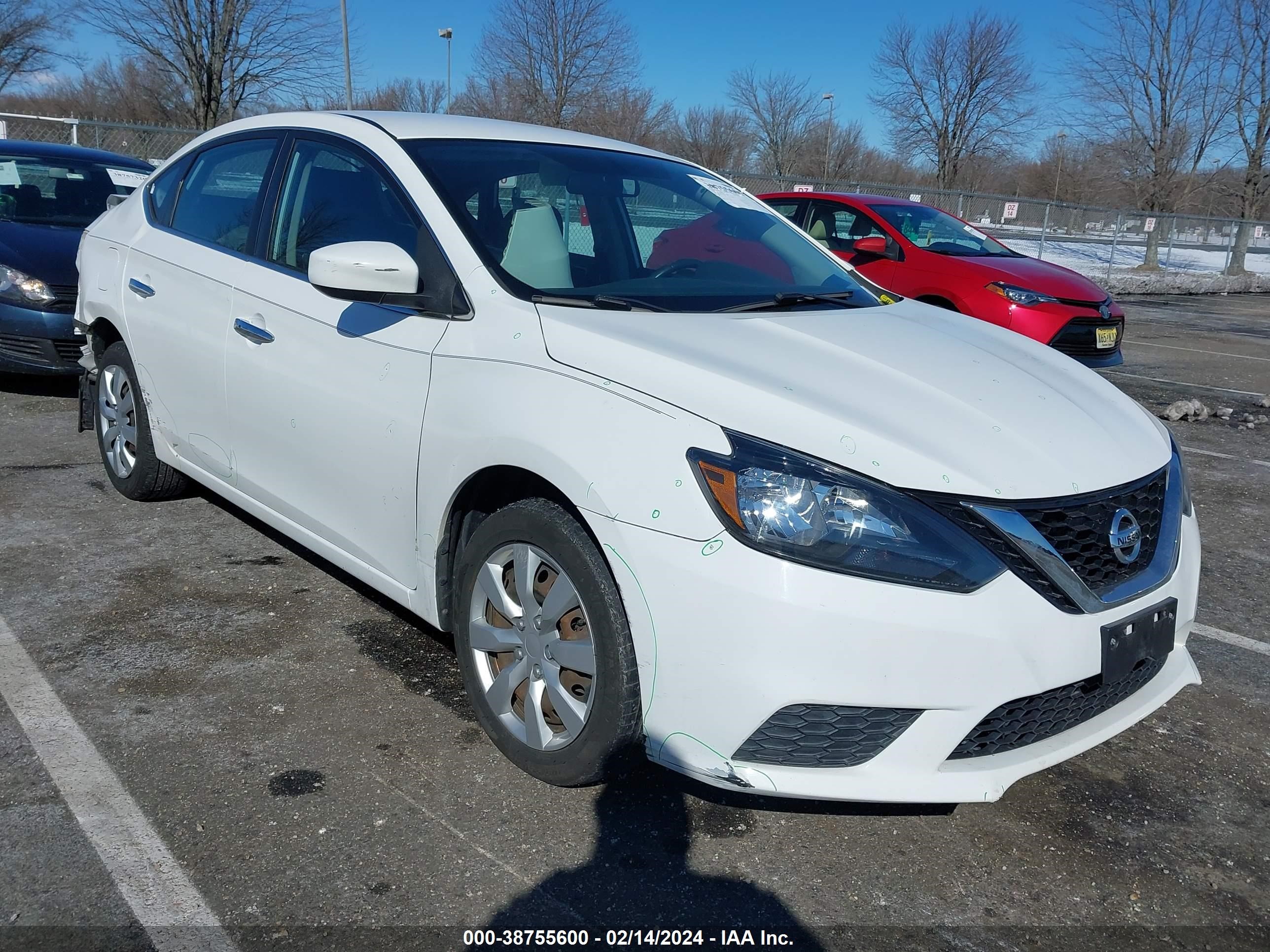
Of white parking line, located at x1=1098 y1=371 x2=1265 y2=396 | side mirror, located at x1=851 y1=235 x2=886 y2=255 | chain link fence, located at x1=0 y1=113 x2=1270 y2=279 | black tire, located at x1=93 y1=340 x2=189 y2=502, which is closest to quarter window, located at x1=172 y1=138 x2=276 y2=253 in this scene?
black tire, located at x1=93 y1=340 x2=189 y2=502

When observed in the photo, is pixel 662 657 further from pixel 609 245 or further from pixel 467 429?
pixel 609 245

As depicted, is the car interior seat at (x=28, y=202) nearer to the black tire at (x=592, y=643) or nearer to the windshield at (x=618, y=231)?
the windshield at (x=618, y=231)

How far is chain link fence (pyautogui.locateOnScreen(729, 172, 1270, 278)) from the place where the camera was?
21.1 m

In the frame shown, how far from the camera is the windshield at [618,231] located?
2.99 m

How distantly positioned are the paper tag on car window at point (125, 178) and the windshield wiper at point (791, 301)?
20.3 feet

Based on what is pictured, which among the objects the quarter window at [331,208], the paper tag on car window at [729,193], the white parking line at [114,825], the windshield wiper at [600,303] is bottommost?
the white parking line at [114,825]

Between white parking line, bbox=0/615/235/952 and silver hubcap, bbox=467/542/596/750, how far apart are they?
2.78 ft

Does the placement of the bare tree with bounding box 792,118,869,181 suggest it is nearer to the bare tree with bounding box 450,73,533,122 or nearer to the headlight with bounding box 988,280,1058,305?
the bare tree with bounding box 450,73,533,122

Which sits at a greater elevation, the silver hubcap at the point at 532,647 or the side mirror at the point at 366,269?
the side mirror at the point at 366,269

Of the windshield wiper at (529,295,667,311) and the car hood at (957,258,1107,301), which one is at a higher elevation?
the windshield wiper at (529,295,667,311)

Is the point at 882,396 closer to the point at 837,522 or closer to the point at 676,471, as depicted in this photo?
the point at 837,522

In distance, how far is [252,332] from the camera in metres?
3.47

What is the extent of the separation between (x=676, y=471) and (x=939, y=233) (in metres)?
8.08

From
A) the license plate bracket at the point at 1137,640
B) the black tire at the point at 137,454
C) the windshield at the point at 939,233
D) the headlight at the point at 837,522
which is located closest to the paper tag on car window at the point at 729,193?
the headlight at the point at 837,522
